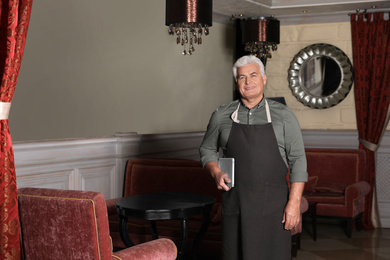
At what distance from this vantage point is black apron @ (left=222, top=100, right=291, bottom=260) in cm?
289

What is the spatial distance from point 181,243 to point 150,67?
2841mm

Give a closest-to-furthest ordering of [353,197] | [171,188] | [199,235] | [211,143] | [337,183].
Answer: [211,143] → [199,235] → [171,188] → [353,197] → [337,183]

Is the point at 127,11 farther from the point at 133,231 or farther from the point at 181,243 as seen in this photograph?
the point at 181,243

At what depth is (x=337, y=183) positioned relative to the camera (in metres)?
7.23

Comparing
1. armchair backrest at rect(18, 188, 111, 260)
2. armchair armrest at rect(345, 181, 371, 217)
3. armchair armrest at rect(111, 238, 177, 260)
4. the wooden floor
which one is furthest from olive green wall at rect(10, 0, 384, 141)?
armchair armrest at rect(111, 238, 177, 260)

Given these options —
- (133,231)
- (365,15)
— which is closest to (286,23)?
(365,15)

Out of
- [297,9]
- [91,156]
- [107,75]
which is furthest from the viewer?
[297,9]

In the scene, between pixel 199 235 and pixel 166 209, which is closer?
pixel 166 209

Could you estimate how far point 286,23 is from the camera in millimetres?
8148

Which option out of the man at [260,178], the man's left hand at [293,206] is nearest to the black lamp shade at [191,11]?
the man at [260,178]

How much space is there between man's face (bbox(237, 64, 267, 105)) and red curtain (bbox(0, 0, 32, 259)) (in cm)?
117

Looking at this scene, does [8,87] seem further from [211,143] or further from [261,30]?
[261,30]

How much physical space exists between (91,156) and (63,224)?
7.23 feet

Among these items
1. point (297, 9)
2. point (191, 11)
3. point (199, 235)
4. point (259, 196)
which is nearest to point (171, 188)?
point (199, 235)
